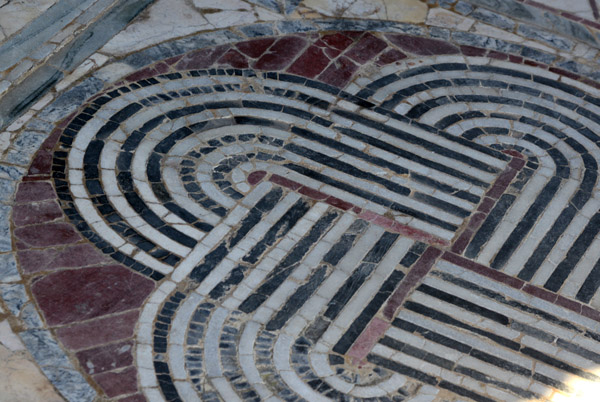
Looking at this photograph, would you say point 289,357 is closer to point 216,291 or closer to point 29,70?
point 216,291

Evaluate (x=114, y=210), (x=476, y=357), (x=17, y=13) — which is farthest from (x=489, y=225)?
(x=17, y=13)

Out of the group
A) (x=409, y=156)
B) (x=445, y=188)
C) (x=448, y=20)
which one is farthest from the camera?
(x=448, y=20)

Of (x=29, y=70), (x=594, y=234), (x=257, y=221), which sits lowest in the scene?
(x=29, y=70)

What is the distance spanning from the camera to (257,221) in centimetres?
591

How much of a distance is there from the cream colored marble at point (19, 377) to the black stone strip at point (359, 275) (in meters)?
1.61

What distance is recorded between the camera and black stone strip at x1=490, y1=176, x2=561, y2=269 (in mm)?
5902

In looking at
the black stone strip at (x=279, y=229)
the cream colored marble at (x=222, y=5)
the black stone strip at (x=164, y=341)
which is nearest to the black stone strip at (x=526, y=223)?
the black stone strip at (x=279, y=229)

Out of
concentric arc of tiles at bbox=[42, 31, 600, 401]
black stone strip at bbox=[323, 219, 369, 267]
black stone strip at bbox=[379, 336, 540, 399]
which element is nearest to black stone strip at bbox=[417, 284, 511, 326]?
concentric arc of tiles at bbox=[42, 31, 600, 401]

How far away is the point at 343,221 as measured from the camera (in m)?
5.96

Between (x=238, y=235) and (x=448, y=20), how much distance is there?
294 cm

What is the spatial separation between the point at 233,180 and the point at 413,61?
6.28 ft

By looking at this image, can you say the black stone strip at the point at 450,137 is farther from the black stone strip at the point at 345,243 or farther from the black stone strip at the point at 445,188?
the black stone strip at the point at 345,243

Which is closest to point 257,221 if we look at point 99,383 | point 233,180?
point 233,180

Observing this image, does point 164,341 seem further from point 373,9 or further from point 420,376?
point 373,9
